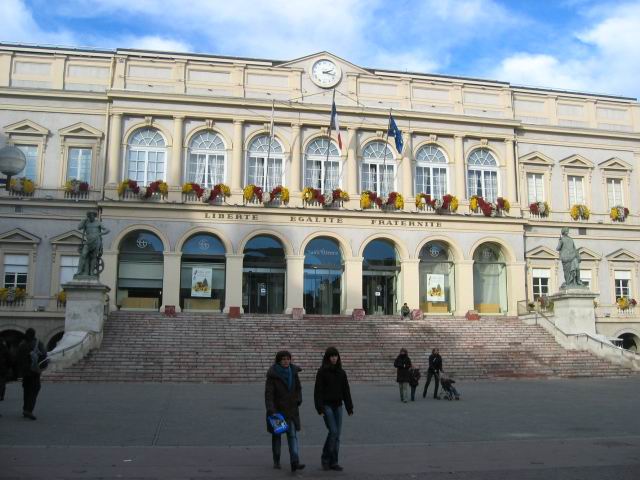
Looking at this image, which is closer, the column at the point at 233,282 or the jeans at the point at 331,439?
the jeans at the point at 331,439

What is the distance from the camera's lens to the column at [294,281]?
113ft

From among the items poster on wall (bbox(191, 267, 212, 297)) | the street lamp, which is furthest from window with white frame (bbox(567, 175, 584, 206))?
the street lamp

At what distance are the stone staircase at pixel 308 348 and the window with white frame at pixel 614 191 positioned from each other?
38.2 ft

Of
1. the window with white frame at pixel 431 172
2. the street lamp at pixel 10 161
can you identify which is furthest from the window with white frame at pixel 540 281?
the street lamp at pixel 10 161

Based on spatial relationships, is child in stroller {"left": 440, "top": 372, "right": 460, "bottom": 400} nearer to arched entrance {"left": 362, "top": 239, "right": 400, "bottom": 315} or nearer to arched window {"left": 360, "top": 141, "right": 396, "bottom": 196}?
arched entrance {"left": 362, "top": 239, "right": 400, "bottom": 315}

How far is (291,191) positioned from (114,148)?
361 inches

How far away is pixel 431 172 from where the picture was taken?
38.1m

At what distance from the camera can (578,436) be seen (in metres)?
12.0

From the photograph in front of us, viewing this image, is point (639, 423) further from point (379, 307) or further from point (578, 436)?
point (379, 307)

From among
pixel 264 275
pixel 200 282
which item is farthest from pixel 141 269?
pixel 264 275

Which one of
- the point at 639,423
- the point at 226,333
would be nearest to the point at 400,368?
the point at 639,423

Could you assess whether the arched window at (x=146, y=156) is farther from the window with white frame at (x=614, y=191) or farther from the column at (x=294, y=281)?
the window with white frame at (x=614, y=191)

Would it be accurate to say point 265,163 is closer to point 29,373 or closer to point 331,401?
point 29,373

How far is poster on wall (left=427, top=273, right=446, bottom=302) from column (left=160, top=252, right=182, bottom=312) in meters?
13.1
